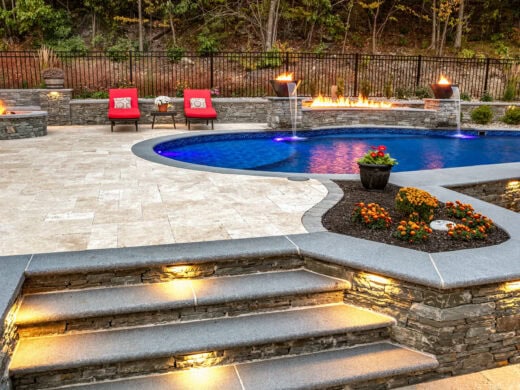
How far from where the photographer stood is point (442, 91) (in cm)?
1323

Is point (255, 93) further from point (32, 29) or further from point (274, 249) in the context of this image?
point (274, 249)

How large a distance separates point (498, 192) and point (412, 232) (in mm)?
3091

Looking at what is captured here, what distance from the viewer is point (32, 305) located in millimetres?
3482

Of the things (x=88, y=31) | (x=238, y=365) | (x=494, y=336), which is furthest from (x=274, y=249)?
(x=88, y=31)

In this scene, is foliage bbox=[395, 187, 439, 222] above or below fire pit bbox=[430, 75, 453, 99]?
below

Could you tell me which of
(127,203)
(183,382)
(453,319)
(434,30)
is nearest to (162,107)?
(127,203)

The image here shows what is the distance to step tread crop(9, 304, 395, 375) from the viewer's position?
3.20m

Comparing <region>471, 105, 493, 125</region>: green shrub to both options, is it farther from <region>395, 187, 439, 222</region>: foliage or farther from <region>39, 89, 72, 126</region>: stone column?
<region>39, 89, 72, 126</region>: stone column

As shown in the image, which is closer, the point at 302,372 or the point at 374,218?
the point at 302,372

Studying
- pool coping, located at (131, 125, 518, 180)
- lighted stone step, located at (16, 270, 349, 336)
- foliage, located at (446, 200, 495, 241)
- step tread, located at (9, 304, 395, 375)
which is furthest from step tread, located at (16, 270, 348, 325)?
pool coping, located at (131, 125, 518, 180)

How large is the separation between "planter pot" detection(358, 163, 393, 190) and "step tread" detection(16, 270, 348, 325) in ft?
7.46

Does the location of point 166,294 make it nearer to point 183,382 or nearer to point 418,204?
point 183,382

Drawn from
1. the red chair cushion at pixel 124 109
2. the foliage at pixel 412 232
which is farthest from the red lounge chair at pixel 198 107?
the foliage at pixel 412 232

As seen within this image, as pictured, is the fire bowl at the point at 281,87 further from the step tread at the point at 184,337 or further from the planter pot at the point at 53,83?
the step tread at the point at 184,337
